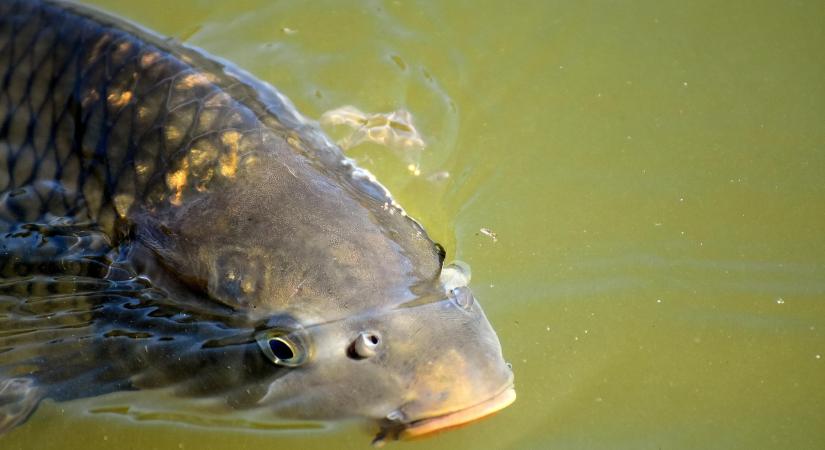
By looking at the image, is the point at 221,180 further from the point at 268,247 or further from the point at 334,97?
the point at 334,97

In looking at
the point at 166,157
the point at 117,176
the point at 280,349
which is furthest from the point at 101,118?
the point at 280,349

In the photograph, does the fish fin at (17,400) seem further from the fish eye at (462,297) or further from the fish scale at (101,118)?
the fish eye at (462,297)

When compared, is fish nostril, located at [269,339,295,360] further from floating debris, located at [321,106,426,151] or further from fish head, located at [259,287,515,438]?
floating debris, located at [321,106,426,151]

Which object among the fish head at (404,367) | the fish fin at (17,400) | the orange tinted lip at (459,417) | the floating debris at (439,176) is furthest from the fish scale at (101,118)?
the orange tinted lip at (459,417)

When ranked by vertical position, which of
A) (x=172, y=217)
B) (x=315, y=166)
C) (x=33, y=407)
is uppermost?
(x=315, y=166)

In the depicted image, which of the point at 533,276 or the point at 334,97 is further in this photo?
the point at 334,97

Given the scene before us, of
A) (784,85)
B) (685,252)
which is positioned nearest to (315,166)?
(685,252)

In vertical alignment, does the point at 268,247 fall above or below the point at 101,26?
below
